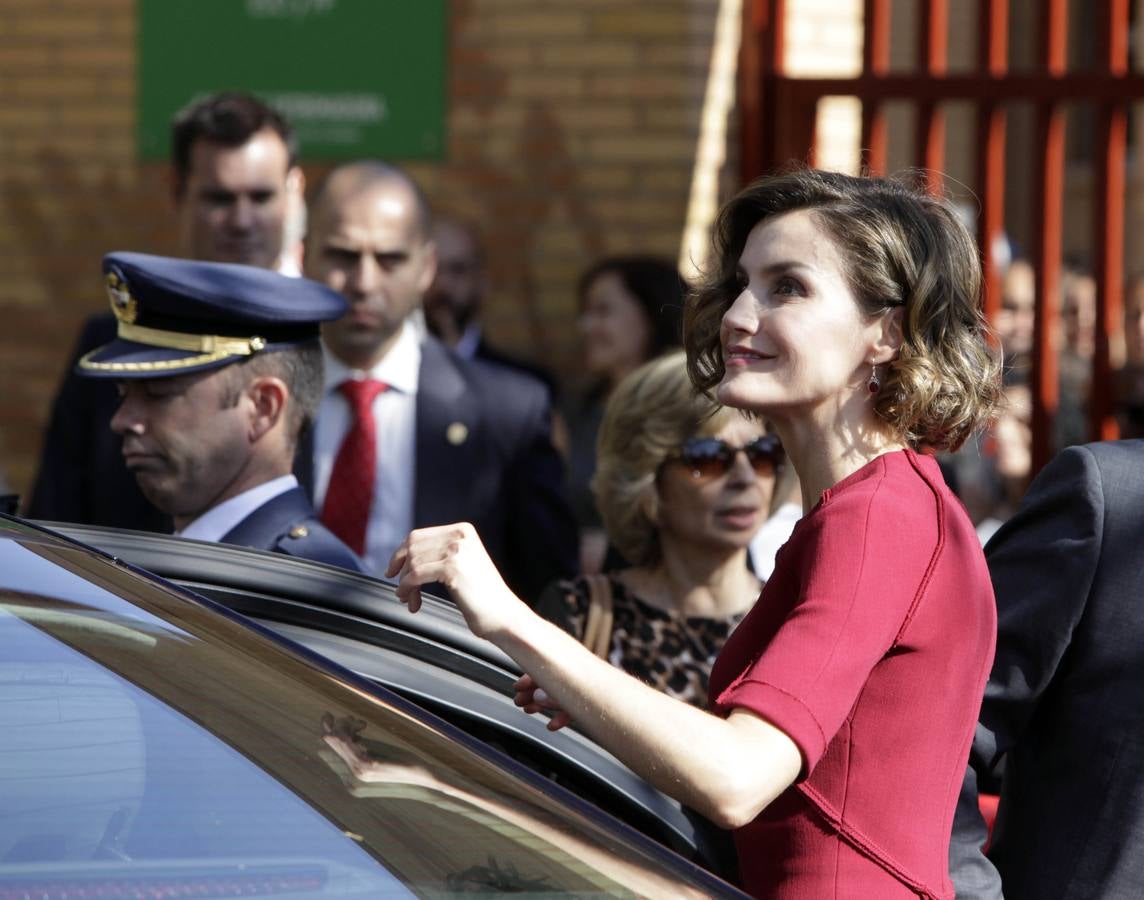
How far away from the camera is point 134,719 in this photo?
1.51 meters

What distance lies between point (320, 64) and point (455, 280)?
3.18ft

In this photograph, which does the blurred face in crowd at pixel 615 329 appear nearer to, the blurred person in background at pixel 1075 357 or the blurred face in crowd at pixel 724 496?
the blurred person in background at pixel 1075 357

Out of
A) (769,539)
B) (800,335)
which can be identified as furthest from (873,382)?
(769,539)

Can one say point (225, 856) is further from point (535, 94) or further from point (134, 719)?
point (535, 94)

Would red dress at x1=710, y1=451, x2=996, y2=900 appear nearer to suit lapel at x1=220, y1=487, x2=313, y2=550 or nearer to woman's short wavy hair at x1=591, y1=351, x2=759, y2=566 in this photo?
suit lapel at x1=220, y1=487, x2=313, y2=550

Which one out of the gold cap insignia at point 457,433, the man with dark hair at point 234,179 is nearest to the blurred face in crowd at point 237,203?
the man with dark hair at point 234,179

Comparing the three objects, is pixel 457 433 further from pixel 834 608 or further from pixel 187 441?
pixel 834 608

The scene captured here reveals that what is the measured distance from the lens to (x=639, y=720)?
1.60 meters

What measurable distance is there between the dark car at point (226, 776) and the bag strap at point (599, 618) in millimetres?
1340

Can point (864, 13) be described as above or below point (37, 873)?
above

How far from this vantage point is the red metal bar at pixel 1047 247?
17.9ft

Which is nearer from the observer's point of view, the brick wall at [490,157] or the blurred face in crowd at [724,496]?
the blurred face in crowd at [724,496]

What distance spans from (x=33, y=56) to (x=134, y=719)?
529 centimetres

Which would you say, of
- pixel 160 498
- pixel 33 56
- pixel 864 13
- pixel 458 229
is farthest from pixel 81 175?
pixel 160 498
